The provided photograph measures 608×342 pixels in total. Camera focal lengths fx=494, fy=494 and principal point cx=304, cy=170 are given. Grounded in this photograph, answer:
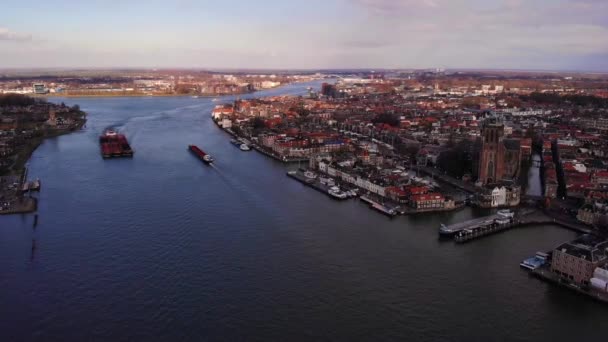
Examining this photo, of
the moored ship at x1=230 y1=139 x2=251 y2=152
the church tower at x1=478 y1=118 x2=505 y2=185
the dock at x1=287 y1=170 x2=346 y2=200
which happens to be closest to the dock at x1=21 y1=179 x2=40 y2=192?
the dock at x1=287 y1=170 x2=346 y2=200

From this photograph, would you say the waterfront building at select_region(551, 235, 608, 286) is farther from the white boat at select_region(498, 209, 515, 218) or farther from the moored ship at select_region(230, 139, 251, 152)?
the moored ship at select_region(230, 139, 251, 152)

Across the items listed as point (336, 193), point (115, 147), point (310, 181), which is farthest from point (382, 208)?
point (115, 147)

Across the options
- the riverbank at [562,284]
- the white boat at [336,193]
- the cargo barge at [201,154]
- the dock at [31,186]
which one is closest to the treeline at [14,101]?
the cargo barge at [201,154]

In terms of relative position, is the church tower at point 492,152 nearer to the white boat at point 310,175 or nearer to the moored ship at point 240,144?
the white boat at point 310,175

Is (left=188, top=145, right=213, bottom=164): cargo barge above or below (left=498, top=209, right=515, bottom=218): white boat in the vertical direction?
above

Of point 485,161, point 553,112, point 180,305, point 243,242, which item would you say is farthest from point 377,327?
point 553,112

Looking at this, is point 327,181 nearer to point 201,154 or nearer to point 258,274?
point 201,154
